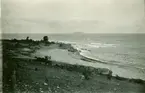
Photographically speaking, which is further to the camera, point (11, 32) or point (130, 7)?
point (130, 7)

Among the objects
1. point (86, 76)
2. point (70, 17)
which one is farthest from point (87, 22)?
point (86, 76)

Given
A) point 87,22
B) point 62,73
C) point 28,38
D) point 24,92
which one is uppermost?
point 87,22

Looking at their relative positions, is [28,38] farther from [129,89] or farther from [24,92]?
[129,89]

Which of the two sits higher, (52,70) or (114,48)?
(114,48)

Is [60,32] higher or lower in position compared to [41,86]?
higher

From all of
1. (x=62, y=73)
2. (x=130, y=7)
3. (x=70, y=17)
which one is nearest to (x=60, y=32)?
(x=70, y=17)

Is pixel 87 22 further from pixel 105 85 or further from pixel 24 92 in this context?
pixel 24 92
